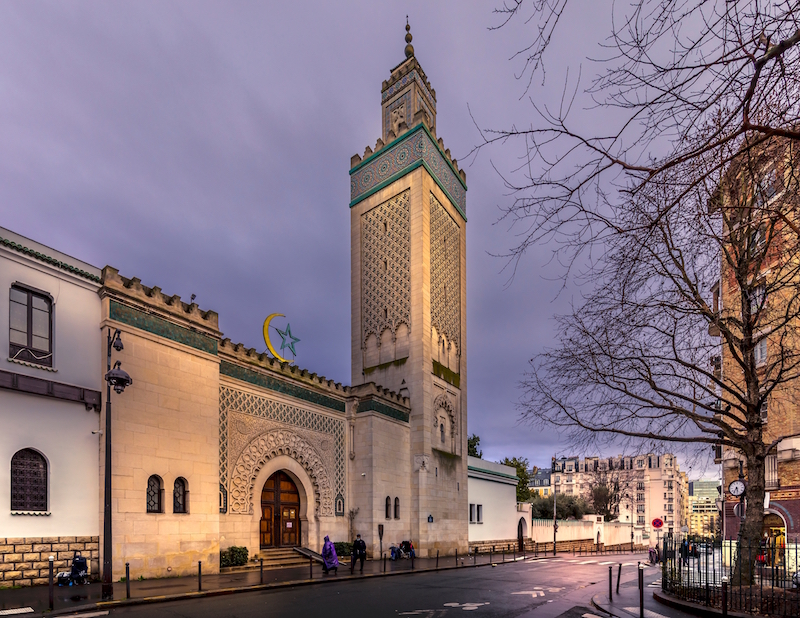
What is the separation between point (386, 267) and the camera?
3100 centimetres

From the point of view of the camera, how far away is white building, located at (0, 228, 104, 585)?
12570 mm

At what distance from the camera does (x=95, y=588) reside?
12.7 metres

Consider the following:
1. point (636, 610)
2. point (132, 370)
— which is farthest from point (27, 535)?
point (636, 610)

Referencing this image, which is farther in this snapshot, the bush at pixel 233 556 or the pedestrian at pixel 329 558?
the pedestrian at pixel 329 558

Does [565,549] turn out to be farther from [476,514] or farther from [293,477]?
[293,477]

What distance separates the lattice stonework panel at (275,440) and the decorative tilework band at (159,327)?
6.22ft

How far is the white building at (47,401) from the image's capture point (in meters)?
12.6

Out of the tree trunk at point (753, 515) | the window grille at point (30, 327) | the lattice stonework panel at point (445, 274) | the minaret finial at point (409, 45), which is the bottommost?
the tree trunk at point (753, 515)

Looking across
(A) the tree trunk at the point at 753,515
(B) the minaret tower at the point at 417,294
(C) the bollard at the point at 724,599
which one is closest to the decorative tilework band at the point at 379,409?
(B) the minaret tower at the point at 417,294

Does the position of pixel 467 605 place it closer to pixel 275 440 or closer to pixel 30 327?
pixel 275 440

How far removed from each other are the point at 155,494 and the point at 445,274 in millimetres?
20251

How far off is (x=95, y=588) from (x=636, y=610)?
445 inches

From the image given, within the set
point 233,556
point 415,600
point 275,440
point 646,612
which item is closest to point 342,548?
point 275,440

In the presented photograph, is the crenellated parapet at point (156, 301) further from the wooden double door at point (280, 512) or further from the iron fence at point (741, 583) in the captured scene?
the iron fence at point (741, 583)
